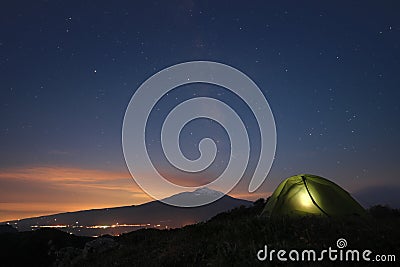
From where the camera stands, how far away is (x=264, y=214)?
640 inches

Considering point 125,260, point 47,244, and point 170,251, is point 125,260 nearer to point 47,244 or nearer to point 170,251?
point 170,251

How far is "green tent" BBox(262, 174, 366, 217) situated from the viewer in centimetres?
1480

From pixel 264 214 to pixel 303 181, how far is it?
2491mm

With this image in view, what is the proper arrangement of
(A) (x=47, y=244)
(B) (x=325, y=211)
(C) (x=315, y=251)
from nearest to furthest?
1. (C) (x=315, y=251)
2. (B) (x=325, y=211)
3. (A) (x=47, y=244)

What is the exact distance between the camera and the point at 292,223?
1066 cm

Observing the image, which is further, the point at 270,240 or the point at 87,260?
the point at 87,260

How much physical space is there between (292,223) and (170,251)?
402 cm

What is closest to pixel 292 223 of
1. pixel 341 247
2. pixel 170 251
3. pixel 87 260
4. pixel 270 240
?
pixel 270 240

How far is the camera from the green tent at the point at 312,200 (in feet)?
48.6

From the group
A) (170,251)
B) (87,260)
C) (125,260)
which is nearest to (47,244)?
(87,260)

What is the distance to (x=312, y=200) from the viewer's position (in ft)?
49.1

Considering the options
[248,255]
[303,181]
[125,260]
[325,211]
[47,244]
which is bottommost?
[47,244]

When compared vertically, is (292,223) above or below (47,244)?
above

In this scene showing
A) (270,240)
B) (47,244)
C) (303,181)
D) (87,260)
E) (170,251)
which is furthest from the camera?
(47,244)
